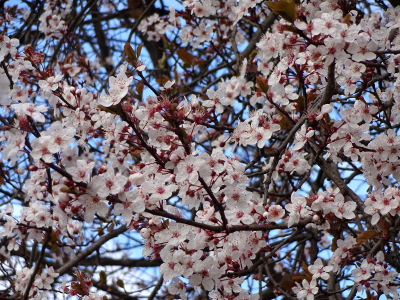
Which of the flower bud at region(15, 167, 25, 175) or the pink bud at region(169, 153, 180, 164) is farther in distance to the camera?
the flower bud at region(15, 167, 25, 175)

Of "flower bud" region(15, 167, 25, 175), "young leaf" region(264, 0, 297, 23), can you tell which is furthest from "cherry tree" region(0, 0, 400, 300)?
"flower bud" region(15, 167, 25, 175)

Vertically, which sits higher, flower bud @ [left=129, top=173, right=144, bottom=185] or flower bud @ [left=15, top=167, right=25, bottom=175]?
flower bud @ [left=15, top=167, right=25, bottom=175]

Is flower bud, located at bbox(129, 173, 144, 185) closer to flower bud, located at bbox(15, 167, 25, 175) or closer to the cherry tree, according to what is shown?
the cherry tree

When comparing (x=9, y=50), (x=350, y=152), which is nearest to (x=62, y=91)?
(x=9, y=50)

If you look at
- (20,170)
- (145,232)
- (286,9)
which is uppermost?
(20,170)

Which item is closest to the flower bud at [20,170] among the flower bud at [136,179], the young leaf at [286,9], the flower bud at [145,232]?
the flower bud at [145,232]

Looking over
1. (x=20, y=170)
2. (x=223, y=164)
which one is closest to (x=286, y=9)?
(x=223, y=164)

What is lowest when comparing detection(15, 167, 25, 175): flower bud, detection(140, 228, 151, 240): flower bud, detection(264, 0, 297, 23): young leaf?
detection(140, 228, 151, 240): flower bud

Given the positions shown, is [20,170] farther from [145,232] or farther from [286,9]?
[286,9]

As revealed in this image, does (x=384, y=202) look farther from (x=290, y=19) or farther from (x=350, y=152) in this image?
(x=290, y=19)

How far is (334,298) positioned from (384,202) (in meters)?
0.73

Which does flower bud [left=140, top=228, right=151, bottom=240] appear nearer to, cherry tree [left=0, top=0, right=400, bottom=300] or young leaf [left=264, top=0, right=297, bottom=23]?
cherry tree [left=0, top=0, right=400, bottom=300]

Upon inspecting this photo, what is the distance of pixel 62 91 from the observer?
2.75 metres

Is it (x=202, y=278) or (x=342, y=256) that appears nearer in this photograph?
(x=202, y=278)
